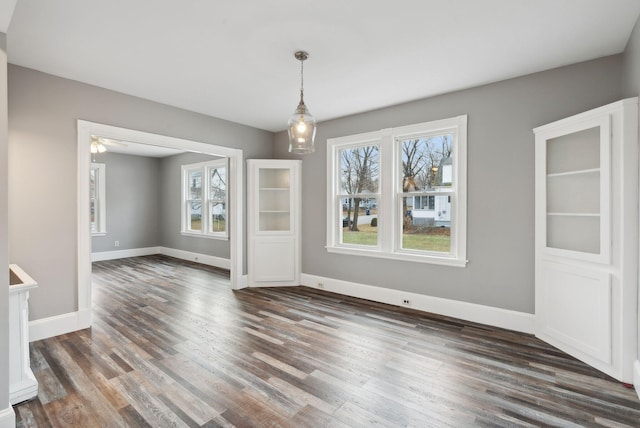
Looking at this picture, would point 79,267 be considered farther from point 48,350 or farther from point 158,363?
point 158,363

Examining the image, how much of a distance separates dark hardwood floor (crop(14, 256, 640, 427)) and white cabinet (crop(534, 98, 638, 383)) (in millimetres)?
255

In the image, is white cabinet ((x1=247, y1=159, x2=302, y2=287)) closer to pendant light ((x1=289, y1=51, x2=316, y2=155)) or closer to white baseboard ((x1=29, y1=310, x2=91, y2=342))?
white baseboard ((x1=29, y1=310, x2=91, y2=342))

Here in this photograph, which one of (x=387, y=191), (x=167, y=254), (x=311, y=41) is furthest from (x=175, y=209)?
(x=311, y=41)

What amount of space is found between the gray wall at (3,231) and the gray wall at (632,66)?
4.28 metres

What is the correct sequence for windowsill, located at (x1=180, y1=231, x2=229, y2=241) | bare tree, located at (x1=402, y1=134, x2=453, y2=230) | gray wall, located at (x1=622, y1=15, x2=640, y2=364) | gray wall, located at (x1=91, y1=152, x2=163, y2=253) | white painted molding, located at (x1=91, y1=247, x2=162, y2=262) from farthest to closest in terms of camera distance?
gray wall, located at (x1=91, y1=152, x2=163, y2=253) < white painted molding, located at (x1=91, y1=247, x2=162, y2=262) < windowsill, located at (x1=180, y1=231, x2=229, y2=241) < bare tree, located at (x1=402, y1=134, x2=453, y2=230) < gray wall, located at (x1=622, y1=15, x2=640, y2=364)

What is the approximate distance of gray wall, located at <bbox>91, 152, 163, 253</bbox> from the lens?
7.77m

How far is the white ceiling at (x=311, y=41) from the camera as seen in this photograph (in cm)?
220

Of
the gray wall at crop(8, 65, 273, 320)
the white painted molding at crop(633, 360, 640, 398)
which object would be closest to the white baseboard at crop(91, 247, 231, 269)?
the gray wall at crop(8, 65, 273, 320)

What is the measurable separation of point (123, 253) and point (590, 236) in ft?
30.2

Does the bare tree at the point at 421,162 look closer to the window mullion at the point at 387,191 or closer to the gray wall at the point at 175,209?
the window mullion at the point at 387,191

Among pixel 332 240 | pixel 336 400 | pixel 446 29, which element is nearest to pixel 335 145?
pixel 332 240

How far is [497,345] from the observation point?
9.96 feet

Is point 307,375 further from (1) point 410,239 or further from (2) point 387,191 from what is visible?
(2) point 387,191

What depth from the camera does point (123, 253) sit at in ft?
26.2
